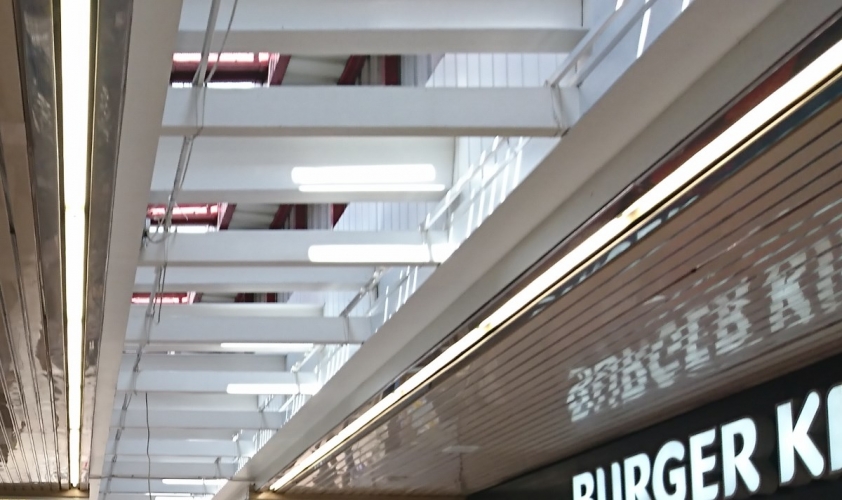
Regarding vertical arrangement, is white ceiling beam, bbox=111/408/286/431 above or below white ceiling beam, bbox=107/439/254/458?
below

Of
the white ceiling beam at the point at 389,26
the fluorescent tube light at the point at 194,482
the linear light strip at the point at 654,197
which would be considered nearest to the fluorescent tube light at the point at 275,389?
the linear light strip at the point at 654,197

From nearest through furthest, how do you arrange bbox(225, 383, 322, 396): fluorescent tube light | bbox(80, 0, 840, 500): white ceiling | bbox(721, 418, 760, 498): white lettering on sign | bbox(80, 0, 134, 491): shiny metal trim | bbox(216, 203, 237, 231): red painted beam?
bbox(80, 0, 134, 491): shiny metal trim < bbox(80, 0, 840, 500): white ceiling < bbox(721, 418, 760, 498): white lettering on sign < bbox(225, 383, 322, 396): fluorescent tube light < bbox(216, 203, 237, 231): red painted beam

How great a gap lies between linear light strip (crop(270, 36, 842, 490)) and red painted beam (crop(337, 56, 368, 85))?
85.1 inches

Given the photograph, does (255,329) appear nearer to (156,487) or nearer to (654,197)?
(654,197)

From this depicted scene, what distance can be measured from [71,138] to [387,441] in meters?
6.18

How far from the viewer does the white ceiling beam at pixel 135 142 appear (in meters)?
3.22

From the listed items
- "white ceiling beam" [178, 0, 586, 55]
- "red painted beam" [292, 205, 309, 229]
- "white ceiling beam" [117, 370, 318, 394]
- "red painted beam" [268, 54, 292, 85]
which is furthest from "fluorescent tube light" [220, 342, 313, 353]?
"white ceiling beam" [178, 0, 586, 55]

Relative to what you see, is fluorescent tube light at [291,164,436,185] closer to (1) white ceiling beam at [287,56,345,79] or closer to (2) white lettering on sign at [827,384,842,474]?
(2) white lettering on sign at [827,384,842,474]

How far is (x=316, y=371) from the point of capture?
8.88m

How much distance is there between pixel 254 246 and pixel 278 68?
8.06 ft

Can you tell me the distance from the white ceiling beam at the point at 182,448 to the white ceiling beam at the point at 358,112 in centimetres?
820

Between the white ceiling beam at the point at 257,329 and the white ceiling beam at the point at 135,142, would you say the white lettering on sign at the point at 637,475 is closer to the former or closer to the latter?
the white ceiling beam at the point at 257,329

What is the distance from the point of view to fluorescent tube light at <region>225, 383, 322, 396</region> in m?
8.82

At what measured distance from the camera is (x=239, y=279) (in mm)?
6812
